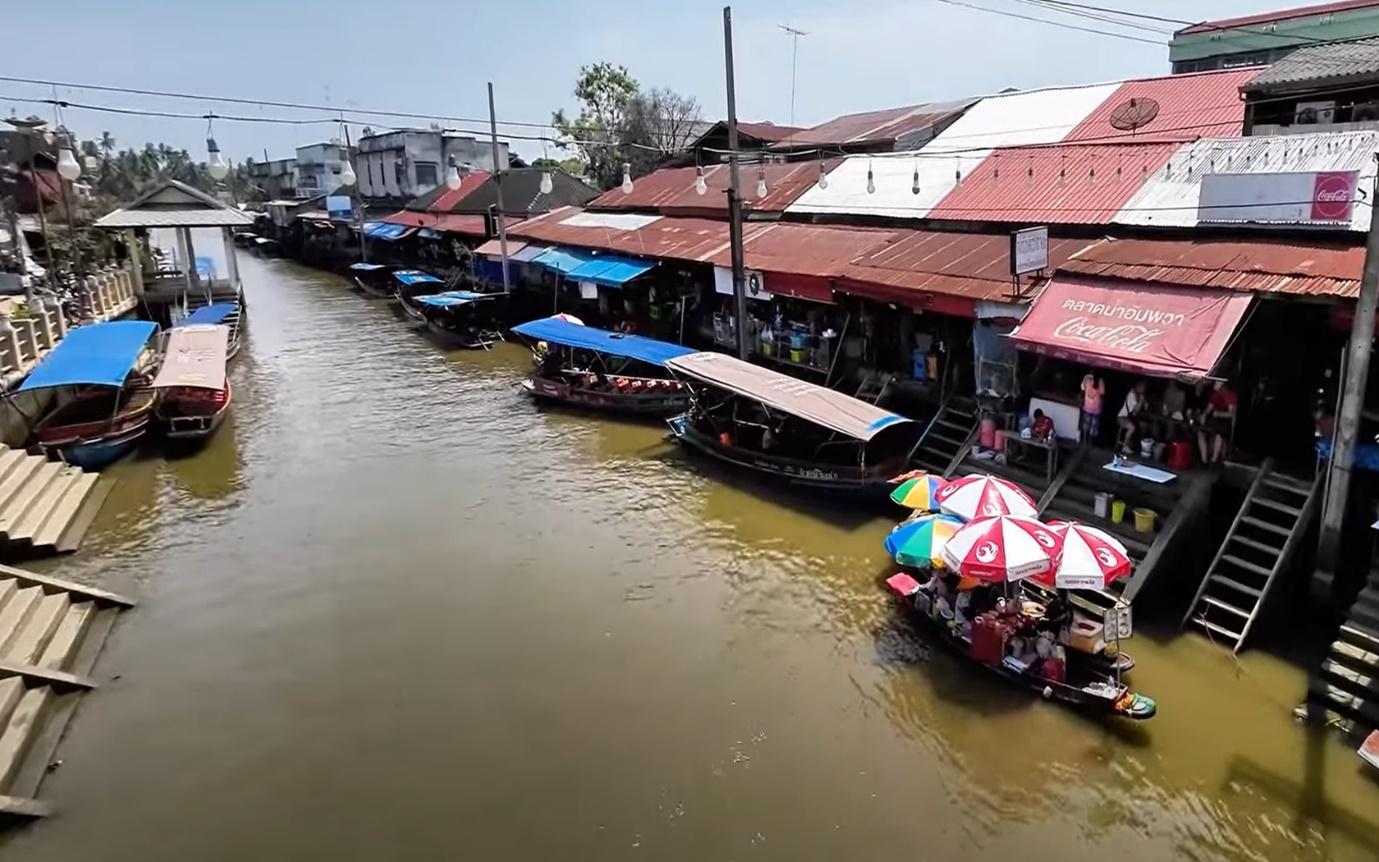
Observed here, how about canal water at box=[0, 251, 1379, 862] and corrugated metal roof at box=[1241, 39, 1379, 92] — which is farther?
corrugated metal roof at box=[1241, 39, 1379, 92]

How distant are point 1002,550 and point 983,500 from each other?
55.1 inches

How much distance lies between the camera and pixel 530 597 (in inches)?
520

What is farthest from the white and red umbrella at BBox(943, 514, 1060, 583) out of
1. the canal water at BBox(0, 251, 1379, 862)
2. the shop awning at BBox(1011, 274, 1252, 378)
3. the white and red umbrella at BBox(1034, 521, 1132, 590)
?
the shop awning at BBox(1011, 274, 1252, 378)

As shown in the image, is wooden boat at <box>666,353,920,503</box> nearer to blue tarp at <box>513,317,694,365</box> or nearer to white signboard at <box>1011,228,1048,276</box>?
blue tarp at <box>513,317,694,365</box>

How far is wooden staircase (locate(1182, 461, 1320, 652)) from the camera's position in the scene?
10.8 metres

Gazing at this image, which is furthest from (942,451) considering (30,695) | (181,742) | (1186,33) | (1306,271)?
(1186,33)

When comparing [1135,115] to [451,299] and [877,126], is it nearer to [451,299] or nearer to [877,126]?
[877,126]

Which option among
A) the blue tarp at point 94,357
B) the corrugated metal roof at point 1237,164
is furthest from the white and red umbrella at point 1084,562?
the blue tarp at point 94,357

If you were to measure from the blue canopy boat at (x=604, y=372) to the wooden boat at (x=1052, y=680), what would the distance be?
11076 millimetres

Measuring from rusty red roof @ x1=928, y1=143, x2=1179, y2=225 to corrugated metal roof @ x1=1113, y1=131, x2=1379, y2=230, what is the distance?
0.39 meters

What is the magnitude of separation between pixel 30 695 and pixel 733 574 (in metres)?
9.38

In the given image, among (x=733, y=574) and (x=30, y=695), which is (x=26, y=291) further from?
(x=733, y=574)

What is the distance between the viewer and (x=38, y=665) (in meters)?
11.1

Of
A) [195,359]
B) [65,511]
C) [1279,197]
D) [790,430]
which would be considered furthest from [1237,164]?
[195,359]
